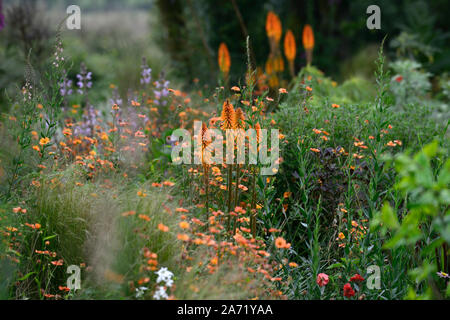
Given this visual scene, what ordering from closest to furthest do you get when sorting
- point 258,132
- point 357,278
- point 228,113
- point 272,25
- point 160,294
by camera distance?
point 160,294 → point 357,278 → point 228,113 → point 258,132 → point 272,25

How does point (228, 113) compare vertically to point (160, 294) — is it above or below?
above

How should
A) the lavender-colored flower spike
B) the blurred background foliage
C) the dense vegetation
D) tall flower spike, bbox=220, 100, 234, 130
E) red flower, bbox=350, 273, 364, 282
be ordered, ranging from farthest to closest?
1. the blurred background foliage
2. the lavender-colored flower spike
3. tall flower spike, bbox=220, 100, 234, 130
4. red flower, bbox=350, 273, 364, 282
5. the dense vegetation

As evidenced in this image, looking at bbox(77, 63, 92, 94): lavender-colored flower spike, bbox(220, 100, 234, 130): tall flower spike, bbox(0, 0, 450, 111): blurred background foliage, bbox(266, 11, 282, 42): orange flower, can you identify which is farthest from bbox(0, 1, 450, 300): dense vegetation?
bbox(0, 0, 450, 111): blurred background foliage

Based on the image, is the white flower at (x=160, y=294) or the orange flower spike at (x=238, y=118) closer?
the white flower at (x=160, y=294)

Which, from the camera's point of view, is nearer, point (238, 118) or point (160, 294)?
point (160, 294)

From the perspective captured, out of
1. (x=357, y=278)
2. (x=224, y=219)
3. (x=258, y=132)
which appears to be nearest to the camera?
(x=357, y=278)

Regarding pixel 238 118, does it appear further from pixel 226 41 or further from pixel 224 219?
pixel 226 41

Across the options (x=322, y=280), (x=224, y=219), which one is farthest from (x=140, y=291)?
(x=322, y=280)

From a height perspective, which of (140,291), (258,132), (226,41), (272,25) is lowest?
(140,291)

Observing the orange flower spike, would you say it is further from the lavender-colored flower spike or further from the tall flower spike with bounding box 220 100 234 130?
the lavender-colored flower spike

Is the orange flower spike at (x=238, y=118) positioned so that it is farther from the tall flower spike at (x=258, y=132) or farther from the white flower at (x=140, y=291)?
the white flower at (x=140, y=291)

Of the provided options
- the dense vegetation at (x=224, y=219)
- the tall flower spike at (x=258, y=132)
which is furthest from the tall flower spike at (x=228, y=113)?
the tall flower spike at (x=258, y=132)

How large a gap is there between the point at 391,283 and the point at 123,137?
228 centimetres

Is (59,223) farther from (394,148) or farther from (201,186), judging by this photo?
(394,148)
